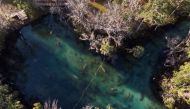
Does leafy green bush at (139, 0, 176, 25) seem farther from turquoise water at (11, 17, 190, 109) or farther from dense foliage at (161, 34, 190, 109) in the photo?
dense foliage at (161, 34, 190, 109)

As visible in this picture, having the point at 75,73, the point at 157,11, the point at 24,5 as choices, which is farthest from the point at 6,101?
the point at 157,11

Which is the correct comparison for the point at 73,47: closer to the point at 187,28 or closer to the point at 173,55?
the point at 173,55

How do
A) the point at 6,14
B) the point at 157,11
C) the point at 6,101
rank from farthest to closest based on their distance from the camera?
the point at 6,14 < the point at 157,11 < the point at 6,101

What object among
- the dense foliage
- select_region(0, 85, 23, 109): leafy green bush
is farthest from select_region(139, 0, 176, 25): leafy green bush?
select_region(0, 85, 23, 109): leafy green bush

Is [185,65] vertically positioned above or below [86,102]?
above

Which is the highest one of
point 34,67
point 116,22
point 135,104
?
point 116,22

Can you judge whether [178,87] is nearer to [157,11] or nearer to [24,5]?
[157,11]

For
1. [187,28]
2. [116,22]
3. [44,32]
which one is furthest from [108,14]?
[187,28]

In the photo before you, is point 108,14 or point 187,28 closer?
point 108,14
